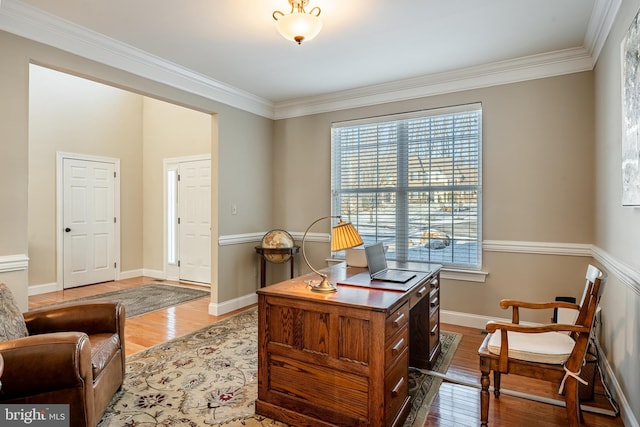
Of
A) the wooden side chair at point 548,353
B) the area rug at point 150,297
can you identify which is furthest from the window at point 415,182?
the area rug at point 150,297

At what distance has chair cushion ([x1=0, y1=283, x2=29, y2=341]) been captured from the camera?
1885mm

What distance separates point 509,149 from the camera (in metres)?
3.62

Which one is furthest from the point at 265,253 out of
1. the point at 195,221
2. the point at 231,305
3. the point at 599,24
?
the point at 599,24

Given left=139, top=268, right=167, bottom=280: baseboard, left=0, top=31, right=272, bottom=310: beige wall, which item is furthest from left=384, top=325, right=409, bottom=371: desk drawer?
left=139, top=268, right=167, bottom=280: baseboard

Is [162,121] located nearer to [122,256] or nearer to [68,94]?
[68,94]

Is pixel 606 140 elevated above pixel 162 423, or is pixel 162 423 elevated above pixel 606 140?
pixel 606 140

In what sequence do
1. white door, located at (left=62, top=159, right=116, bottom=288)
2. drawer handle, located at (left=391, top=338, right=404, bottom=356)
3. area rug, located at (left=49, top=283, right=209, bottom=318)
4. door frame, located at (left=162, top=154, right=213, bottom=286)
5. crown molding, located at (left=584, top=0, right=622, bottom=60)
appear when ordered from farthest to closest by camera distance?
1. door frame, located at (left=162, top=154, right=213, bottom=286)
2. white door, located at (left=62, top=159, right=116, bottom=288)
3. area rug, located at (left=49, top=283, right=209, bottom=318)
4. crown molding, located at (left=584, top=0, right=622, bottom=60)
5. drawer handle, located at (left=391, top=338, right=404, bottom=356)

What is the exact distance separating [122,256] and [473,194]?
592cm

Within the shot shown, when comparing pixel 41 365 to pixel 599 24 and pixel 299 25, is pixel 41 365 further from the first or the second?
pixel 599 24

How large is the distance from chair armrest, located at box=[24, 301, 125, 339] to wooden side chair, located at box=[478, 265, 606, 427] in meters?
2.37

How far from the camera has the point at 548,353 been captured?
194 centimetres

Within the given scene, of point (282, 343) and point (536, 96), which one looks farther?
point (536, 96)

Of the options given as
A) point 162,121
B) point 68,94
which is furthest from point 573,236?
point 68,94

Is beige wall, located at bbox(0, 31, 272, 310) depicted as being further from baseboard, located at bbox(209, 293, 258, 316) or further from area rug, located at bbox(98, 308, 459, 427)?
area rug, located at bbox(98, 308, 459, 427)
